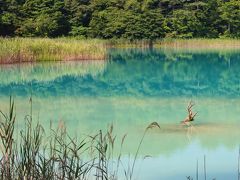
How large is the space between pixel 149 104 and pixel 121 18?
80.0 ft

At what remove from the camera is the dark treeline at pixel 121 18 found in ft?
102

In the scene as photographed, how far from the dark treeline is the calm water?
13.0 metres

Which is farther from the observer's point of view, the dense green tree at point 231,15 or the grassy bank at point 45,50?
the dense green tree at point 231,15

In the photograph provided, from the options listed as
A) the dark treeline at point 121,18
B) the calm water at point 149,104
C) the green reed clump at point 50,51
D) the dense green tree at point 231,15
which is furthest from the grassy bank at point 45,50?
the dense green tree at point 231,15

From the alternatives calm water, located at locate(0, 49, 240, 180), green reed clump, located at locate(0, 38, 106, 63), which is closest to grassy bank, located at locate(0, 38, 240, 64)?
green reed clump, located at locate(0, 38, 106, 63)

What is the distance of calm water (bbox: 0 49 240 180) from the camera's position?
5777 mm

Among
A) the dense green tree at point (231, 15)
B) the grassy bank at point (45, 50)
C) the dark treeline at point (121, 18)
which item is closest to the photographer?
the grassy bank at point (45, 50)

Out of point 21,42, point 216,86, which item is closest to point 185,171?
point 216,86

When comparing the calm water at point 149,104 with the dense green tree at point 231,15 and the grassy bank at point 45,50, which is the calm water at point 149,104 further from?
the dense green tree at point 231,15

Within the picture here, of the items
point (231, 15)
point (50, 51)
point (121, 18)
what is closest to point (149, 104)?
point (50, 51)

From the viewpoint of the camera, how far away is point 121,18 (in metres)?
33.9

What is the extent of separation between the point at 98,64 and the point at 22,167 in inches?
606

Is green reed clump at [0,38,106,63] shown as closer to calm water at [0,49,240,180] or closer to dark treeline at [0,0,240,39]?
calm water at [0,49,240,180]

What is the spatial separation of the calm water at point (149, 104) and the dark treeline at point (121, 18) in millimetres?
12972
